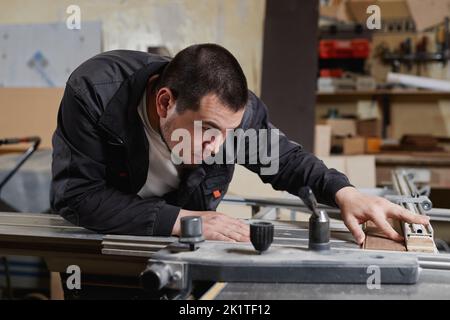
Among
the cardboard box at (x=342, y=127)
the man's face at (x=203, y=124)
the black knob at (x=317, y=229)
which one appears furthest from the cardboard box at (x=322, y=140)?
the black knob at (x=317, y=229)

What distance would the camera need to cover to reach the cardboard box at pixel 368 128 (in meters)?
3.57

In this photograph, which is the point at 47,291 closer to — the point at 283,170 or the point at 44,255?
the point at 44,255

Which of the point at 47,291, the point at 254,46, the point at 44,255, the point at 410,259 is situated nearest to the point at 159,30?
the point at 254,46

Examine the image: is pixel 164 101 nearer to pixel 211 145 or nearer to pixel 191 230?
pixel 211 145

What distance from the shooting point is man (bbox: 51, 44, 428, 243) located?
1143 millimetres

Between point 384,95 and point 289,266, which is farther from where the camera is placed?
point 384,95

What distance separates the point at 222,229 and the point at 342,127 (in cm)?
242

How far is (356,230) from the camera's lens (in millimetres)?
1130

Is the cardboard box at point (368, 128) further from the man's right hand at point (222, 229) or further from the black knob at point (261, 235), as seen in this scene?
the black knob at point (261, 235)

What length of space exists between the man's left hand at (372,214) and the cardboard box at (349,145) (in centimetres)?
199

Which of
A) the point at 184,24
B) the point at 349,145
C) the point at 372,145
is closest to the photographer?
the point at 184,24

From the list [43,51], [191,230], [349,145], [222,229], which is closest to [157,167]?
[222,229]

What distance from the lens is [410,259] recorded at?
35.8 inches
